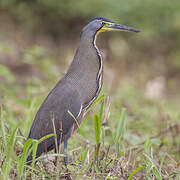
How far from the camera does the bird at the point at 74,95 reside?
247 centimetres

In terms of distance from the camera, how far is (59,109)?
2.49m

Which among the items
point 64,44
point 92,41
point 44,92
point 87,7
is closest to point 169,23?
point 87,7

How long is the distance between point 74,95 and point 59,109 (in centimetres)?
15

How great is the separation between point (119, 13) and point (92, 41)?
4973 millimetres

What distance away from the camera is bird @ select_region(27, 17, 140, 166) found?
2.47 metres

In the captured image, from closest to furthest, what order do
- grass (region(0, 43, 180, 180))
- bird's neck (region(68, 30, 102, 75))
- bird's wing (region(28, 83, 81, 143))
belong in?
grass (region(0, 43, 180, 180)) → bird's wing (region(28, 83, 81, 143)) → bird's neck (region(68, 30, 102, 75))

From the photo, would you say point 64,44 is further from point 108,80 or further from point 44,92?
point 44,92

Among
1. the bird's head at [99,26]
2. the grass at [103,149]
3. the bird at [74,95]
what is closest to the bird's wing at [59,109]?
the bird at [74,95]

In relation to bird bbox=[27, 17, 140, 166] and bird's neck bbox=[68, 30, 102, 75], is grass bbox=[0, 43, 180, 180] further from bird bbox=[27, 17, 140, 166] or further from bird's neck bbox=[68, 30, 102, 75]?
bird's neck bbox=[68, 30, 102, 75]

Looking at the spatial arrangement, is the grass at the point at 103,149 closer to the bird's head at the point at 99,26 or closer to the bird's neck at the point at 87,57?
the bird's neck at the point at 87,57

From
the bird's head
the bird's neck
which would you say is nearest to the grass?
the bird's neck

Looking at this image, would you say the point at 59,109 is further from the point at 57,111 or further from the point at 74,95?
the point at 74,95

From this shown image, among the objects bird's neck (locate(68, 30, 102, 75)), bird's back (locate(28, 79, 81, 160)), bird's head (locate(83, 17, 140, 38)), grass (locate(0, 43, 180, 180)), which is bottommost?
grass (locate(0, 43, 180, 180))

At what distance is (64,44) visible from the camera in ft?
26.8
